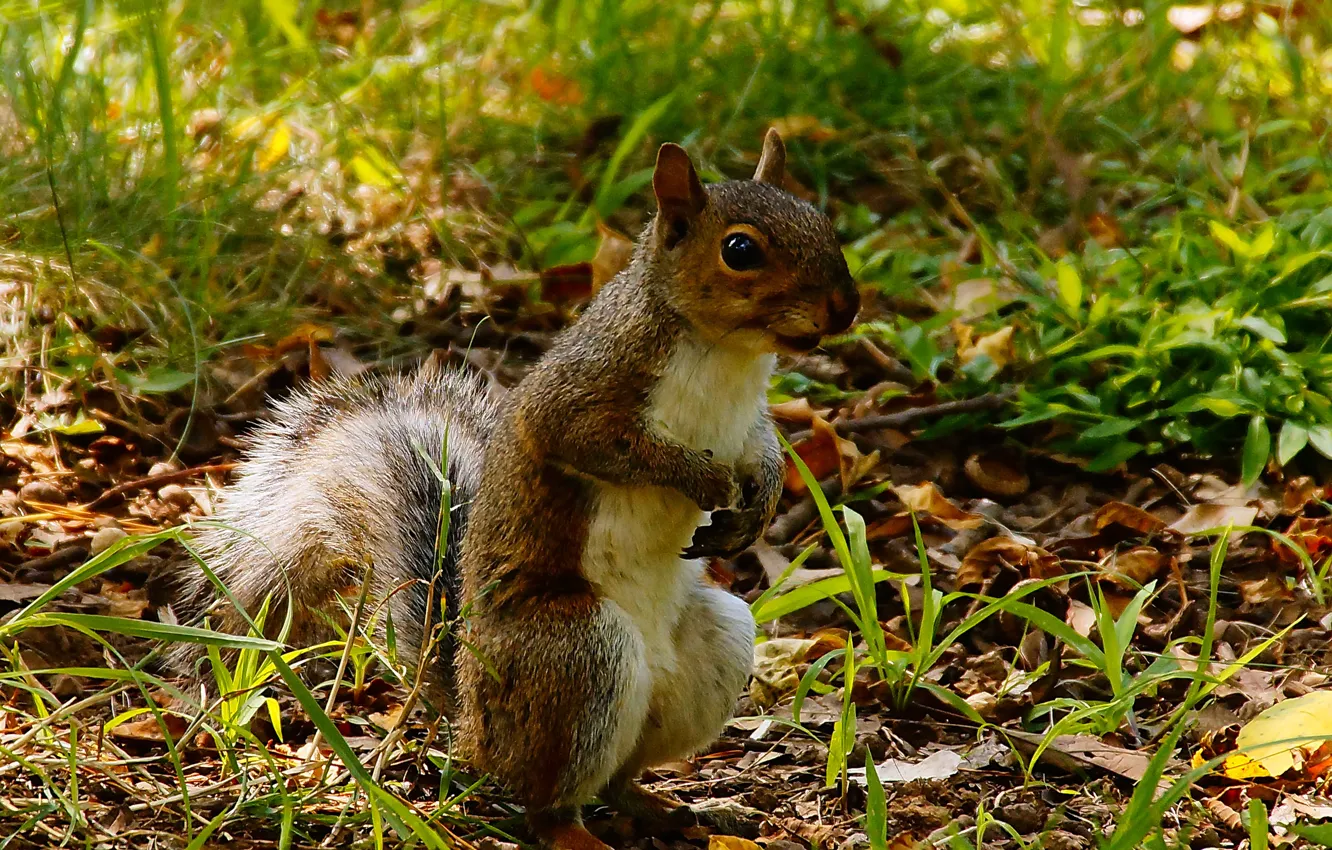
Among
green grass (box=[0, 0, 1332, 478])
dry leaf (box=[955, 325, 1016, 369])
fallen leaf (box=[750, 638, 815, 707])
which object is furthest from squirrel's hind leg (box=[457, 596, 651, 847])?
dry leaf (box=[955, 325, 1016, 369])

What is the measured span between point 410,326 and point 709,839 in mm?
1886

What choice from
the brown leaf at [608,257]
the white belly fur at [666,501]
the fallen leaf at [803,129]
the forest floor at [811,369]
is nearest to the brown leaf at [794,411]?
the forest floor at [811,369]

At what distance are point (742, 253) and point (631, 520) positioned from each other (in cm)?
42

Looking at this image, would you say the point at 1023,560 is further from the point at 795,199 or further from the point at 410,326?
the point at 410,326

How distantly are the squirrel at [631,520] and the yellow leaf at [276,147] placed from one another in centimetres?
204

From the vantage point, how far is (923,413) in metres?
3.40

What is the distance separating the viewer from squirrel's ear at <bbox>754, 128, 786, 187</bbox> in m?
2.48

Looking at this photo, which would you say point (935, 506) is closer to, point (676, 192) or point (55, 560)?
point (676, 192)

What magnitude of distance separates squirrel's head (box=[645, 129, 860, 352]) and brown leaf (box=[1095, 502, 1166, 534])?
1118 mm

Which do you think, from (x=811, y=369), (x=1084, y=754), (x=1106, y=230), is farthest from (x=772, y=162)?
(x=1106, y=230)

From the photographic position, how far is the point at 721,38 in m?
5.11

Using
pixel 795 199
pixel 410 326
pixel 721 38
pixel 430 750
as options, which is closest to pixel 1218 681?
pixel 795 199

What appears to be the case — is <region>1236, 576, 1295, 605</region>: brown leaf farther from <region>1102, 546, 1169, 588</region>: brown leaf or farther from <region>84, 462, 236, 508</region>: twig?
<region>84, 462, 236, 508</region>: twig

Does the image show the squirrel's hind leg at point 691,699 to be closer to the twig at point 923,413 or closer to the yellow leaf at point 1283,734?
the yellow leaf at point 1283,734
